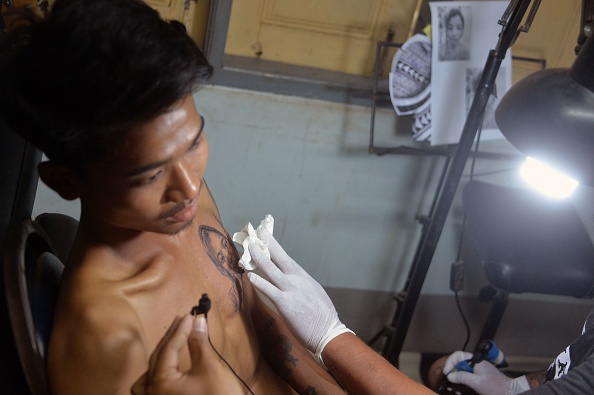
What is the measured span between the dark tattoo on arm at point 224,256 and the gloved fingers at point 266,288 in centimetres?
5

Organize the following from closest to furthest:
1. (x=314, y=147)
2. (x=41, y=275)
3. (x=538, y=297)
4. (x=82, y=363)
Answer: (x=82, y=363) < (x=41, y=275) < (x=314, y=147) < (x=538, y=297)

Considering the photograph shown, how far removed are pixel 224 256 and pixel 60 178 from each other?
1.42 feet

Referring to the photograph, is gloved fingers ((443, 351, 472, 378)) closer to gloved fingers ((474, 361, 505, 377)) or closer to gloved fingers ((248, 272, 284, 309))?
gloved fingers ((474, 361, 505, 377))

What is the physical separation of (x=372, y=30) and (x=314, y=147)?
0.47m

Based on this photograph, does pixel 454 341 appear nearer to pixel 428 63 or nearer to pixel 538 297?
pixel 538 297

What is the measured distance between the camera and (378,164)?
7.97 ft

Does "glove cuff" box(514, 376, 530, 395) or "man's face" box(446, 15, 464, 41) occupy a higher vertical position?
"man's face" box(446, 15, 464, 41)

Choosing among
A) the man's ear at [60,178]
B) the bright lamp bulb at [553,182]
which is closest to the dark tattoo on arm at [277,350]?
the man's ear at [60,178]

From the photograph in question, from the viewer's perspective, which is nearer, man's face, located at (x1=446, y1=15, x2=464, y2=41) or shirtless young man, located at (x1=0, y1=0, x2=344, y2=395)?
shirtless young man, located at (x1=0, y1=0, x2=344, y2=395)

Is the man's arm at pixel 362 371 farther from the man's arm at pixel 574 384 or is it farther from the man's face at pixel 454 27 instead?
the man's face at pixel 454 27

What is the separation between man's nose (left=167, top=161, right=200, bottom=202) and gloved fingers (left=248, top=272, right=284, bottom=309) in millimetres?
329

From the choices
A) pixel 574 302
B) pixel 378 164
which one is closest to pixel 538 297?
pixel 574 302

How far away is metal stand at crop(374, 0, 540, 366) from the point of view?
1689 mm

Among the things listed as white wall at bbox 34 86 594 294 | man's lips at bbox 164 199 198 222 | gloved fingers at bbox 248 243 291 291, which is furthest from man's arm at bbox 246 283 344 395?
white wall at bbox 34 86 594 294
